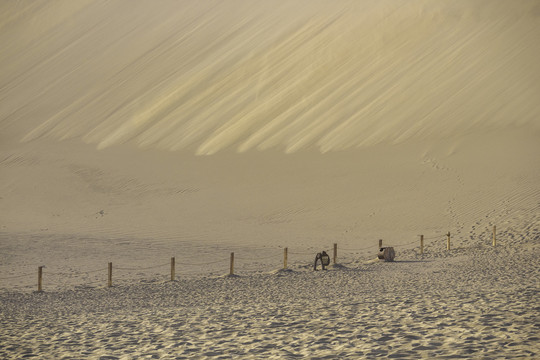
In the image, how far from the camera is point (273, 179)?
100 ft

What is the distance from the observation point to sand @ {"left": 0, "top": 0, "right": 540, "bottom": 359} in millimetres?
9008

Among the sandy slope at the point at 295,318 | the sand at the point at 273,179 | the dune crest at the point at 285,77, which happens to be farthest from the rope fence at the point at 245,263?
the dune crest at the point at 285,77

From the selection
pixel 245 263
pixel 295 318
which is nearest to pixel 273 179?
pixel 245 263

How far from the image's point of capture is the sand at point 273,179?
9008mm

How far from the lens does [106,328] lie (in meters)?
9.38

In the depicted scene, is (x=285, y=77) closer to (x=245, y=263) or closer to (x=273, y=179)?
(x=273, y=179)

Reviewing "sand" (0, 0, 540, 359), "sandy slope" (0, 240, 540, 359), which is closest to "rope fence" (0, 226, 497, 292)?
"sand" (0, 0, 540, 359)

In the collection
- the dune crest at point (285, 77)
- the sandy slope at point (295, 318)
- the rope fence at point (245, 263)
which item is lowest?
the sandy slope at point (295, 318)

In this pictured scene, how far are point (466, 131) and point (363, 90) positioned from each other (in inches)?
332

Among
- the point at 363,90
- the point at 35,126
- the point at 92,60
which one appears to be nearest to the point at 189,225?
the point at 363,90

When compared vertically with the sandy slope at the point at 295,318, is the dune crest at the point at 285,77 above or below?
above

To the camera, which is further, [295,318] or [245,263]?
[245,263]

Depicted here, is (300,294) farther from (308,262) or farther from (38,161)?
(38,161)

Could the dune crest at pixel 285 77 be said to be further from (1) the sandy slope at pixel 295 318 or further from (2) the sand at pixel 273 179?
(1) the sandy slope at pixel 295 318
